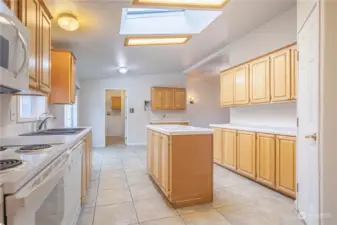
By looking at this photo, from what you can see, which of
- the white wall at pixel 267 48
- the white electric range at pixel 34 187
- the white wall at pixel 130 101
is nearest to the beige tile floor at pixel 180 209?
the white electric range at pixel 34 187

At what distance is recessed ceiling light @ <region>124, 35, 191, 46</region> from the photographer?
11.9 feet

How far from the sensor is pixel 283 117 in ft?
10.9

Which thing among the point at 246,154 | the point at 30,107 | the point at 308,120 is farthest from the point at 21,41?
the point at 246,154

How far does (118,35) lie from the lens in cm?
329

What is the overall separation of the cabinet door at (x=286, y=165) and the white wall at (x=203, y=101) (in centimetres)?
569

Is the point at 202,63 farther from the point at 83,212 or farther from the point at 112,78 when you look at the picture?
the point at 83,212

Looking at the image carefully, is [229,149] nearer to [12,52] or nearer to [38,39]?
[38,39]

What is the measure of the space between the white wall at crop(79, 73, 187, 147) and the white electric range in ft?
19.2

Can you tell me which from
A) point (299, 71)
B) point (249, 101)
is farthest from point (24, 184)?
point (249, 101)

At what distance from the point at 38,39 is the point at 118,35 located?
148 cm

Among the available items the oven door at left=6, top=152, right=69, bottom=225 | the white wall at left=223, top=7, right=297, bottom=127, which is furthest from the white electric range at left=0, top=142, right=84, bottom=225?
the white wall at left=223, top=7, right=297, bottom=127

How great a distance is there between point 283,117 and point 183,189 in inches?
78.9

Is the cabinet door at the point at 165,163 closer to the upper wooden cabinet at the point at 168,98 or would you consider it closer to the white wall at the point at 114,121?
the upper wooden cabinet at the point at 168,98

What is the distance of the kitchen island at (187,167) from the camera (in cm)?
251
